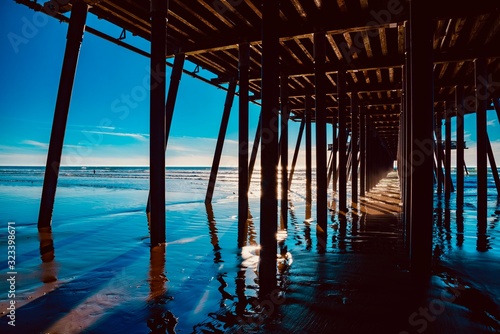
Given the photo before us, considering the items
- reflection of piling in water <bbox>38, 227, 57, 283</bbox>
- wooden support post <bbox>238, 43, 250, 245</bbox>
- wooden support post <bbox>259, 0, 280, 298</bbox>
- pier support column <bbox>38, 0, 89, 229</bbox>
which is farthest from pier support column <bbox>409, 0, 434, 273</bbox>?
pier support column <bbox>38, 0, 89, 229</bbox>

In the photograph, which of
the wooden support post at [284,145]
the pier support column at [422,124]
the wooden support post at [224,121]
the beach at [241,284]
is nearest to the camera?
the beach at [241,284]

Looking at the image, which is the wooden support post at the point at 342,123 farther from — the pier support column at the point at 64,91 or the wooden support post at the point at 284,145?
the pier support column at the point at 64,91

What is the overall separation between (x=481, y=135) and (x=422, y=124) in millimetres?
5081

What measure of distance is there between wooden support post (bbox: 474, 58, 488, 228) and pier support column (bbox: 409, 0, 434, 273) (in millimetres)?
4612

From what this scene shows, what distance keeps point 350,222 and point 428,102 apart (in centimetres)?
490

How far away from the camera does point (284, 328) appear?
2695 mm

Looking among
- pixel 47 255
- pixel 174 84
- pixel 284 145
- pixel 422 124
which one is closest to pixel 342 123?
pixel 284 145

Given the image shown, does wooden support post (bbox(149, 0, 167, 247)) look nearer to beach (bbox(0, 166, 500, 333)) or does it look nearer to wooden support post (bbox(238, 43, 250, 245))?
beach (bbox(0, 166, 500, 333))

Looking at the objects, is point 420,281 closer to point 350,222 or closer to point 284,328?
point 284,328

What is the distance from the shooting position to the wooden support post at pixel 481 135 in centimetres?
732

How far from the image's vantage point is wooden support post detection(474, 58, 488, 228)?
24.0ft

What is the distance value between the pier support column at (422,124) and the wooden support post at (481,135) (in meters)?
4.61

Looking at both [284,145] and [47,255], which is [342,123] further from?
[47,255]

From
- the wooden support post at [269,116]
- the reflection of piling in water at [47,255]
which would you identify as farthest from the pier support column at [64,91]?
the wooden support post at [269,116]
